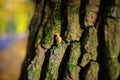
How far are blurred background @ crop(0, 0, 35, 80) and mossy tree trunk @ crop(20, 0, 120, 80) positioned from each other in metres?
3.50

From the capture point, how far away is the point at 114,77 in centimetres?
149

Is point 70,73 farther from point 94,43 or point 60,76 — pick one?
point 94,43

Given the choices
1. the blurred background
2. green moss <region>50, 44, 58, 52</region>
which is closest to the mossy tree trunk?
green moss <region>50, 44, 58, 52</region>

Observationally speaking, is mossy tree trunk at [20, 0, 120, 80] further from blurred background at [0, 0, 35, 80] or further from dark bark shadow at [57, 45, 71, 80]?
blurred background at [0, 0, 35, 80]

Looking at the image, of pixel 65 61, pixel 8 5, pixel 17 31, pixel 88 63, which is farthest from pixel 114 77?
pixel 17 31

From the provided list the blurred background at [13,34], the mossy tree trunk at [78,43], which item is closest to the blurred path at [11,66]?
the blurred background at [13,34]

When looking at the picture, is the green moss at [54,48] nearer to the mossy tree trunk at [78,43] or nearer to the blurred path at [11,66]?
the mossy tree trunk at [78,43]

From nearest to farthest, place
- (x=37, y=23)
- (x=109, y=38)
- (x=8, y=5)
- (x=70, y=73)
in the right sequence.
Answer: (x=109, y=38), (x=70, y=73), (x=37, y=23), (x=8, y=5)

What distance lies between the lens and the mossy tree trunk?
1462mm

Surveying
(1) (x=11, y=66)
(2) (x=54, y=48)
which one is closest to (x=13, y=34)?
(1) (x=11, y=66)

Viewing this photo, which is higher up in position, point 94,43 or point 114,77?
point 94,43

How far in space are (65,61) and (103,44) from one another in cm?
25

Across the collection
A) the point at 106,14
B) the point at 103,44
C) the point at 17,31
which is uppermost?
the point at 106,14

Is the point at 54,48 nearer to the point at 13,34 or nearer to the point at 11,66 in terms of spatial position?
the point at 11,66
